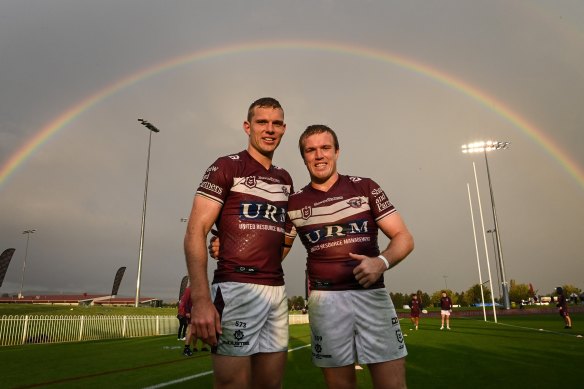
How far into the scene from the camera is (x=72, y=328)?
20.9 meters

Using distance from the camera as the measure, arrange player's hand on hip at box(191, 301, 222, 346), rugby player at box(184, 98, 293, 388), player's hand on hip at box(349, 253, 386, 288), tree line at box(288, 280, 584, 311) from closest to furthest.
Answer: player's hand on hip at box(191, 301, 222, 346), rugby player at box(184, 98, 293, 388), player's hand on hip at box(349, 253, 386, 288), tree line at box(288, 280, 584, 311)

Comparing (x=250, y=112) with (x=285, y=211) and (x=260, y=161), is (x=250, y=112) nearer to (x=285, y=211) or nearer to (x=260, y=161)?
(x=260, y=161)

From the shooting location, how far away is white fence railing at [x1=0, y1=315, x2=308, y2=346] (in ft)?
Answer: 60.2

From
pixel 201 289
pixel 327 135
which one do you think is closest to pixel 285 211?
pixel 327 135

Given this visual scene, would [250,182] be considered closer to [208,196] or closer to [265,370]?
[208,196]

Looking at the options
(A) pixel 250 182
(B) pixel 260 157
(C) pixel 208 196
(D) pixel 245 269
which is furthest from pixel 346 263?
(C) pixel 208 196

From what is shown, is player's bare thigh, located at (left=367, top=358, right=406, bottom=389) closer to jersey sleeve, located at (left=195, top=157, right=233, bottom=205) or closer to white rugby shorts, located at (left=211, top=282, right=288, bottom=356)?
white rugby shorts, located at (left=211, top=282, right=288, bottom=356)

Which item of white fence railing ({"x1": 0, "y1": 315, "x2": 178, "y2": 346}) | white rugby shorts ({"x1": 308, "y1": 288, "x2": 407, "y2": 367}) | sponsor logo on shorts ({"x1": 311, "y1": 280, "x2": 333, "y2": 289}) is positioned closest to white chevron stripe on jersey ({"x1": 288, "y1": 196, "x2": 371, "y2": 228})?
sponsor logo on shorts ({"x1": 311, "y1": 280, "x2": 333, "y2": 289})

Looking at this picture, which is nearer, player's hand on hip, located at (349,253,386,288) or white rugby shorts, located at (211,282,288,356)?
white rugby shorts, located at (211,282,288,356)

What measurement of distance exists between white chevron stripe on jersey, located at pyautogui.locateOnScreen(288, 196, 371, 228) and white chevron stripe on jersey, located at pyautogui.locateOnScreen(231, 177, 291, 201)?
267mm

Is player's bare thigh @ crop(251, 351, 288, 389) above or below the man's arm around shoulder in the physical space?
below

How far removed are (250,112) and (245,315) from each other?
1.62 meters

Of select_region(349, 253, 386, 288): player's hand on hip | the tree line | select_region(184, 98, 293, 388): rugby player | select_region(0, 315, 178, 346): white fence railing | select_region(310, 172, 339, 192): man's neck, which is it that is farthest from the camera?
the tree line

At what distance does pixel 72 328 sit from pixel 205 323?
22408 mm
